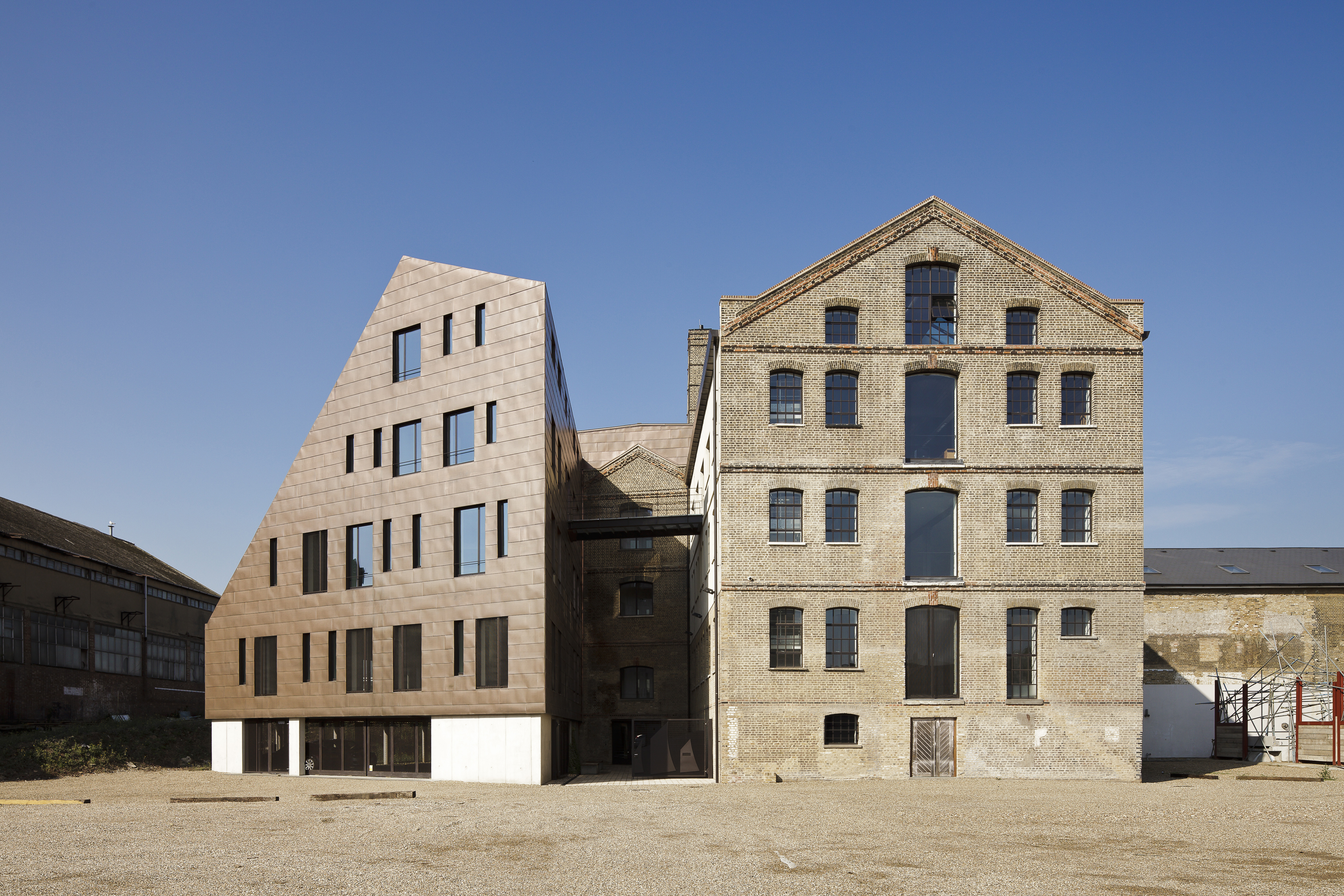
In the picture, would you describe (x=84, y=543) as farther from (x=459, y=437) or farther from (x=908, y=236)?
(x=908, y=236)

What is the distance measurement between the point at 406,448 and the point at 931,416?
15.9m

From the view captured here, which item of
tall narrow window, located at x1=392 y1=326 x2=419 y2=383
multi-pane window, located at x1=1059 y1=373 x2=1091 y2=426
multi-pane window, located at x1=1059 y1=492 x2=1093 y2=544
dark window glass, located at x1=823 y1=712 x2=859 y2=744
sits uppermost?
tall narrow window, located at x1=392 y1=326 x2=419 y2=383

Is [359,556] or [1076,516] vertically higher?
[1076,516]

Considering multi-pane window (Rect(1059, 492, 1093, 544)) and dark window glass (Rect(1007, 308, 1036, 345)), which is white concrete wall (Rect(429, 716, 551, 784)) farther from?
dark window glass (Rect(1007, 308, 1036, 345))

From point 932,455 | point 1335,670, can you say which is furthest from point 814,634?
point 1335,670

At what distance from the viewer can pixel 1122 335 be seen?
99.3 feet

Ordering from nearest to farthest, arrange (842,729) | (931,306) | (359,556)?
(842,729) < (931,306) < (359,556)

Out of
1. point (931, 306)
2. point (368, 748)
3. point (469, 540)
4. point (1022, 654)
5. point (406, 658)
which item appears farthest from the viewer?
point (368, 748)

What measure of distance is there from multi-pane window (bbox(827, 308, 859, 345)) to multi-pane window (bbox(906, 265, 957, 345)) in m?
1.43

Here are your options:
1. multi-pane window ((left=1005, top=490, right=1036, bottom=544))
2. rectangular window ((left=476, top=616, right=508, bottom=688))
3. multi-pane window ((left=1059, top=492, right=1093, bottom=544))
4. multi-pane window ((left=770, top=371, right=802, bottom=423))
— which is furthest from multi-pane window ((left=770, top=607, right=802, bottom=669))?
multi-pane window ((left=1059, top=492, right=1093, bottom=544))

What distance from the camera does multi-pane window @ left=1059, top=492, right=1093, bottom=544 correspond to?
29.8 metres

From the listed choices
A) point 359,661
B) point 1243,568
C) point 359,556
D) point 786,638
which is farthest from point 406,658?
point 1243,568

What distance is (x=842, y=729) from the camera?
28.8 meters

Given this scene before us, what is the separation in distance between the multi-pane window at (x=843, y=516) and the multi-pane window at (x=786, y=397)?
2352 millimetres
